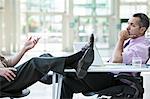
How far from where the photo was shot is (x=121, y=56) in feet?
9.15

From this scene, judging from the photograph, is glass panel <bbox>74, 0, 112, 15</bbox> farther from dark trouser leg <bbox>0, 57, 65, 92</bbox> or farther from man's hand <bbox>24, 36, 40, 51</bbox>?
dark trouser leg <bbox>0, 57, 65, 92</bbox>

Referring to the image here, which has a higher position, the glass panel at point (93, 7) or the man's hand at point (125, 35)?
the glass panel at point (93, 7)

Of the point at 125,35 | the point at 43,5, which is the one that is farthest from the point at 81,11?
the point at 125,35

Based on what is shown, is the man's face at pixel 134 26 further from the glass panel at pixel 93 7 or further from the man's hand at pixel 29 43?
the glass panel at pixel 93 7

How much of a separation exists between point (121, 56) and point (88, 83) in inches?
14.9

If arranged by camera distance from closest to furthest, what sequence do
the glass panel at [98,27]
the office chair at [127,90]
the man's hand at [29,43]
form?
1. the office chair at [127,90]
2. the man's hand at [29,43]
3. the glass panel at [98,27]

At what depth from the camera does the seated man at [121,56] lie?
2689mm

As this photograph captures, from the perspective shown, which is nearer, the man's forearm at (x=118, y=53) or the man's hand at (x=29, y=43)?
the man's hand at (x=29, y=43)

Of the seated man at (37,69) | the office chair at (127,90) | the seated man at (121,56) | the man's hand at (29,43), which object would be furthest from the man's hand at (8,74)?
the office chair at (127,90)

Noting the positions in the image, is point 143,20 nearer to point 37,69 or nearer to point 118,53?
point 118,53

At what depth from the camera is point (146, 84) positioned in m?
3.86

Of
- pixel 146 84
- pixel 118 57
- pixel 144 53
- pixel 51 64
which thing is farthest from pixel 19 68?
pixel 146 84

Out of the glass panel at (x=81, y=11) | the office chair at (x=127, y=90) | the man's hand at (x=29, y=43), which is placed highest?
the glass panel at (x=81, y=11)

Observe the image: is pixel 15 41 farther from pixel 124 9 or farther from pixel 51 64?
pixel 51 64
